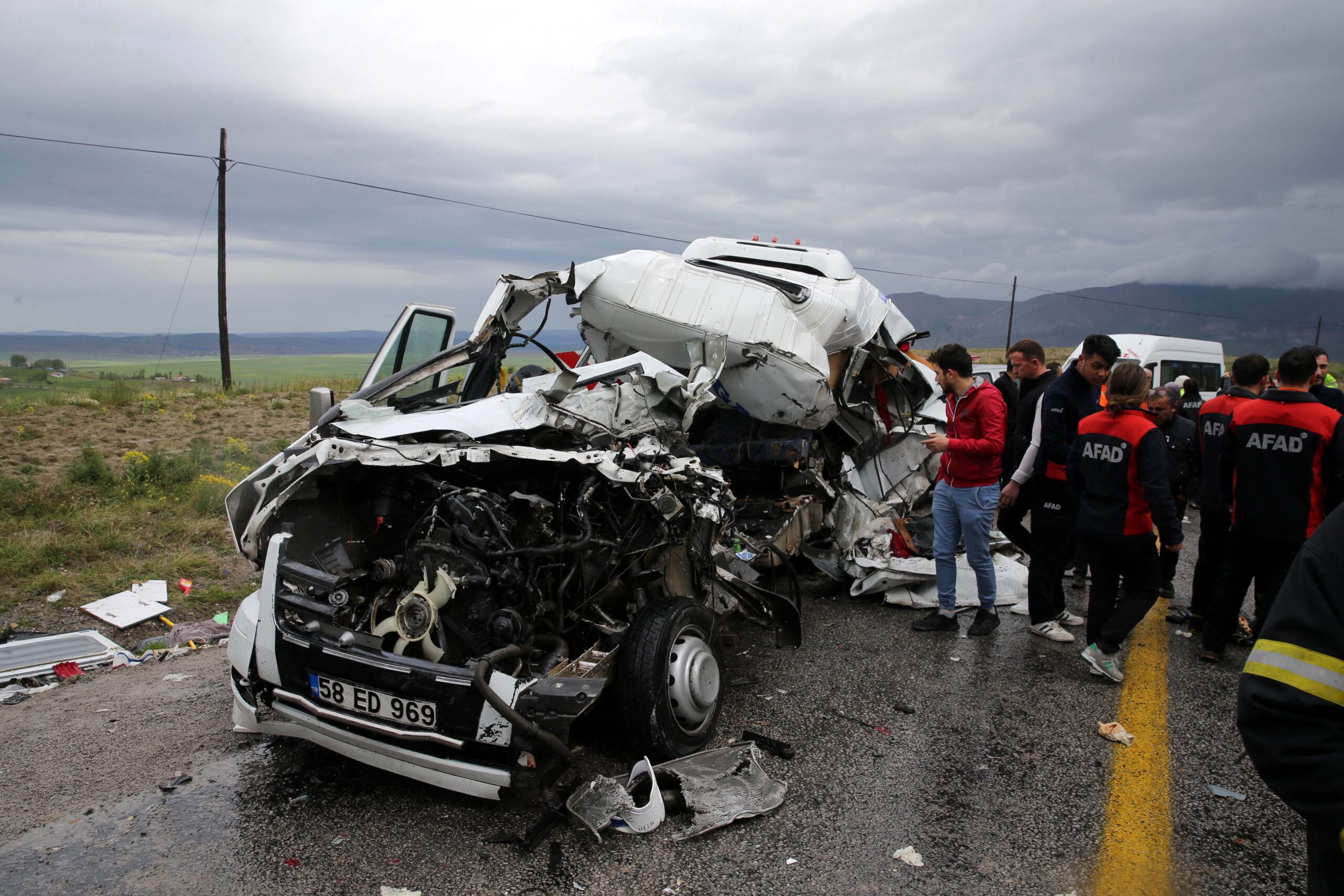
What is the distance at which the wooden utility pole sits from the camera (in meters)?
15.8

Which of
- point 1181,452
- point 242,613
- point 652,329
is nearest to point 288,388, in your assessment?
point 652,329

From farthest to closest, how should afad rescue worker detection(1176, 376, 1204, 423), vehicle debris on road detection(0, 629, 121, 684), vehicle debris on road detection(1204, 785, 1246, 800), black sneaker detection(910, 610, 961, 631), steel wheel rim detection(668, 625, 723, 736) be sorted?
afad rescue worker detection(1176, 376, 1204, 423) → black sneaker detection(910, 610, 961, 631) → vehicle debris on road detection(0, 629, 121, 684) → steel wheel rim detection(668, 625, 723, 736) → vehicle debris on road detection(1204, 785, 1246, 800)

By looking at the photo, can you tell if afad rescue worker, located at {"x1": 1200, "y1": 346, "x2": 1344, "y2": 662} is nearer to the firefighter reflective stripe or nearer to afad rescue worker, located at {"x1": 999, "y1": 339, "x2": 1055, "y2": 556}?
afad rescue worker, located at {"x1": 999, "y1": 339, "x2": 1055, "y2": 556}

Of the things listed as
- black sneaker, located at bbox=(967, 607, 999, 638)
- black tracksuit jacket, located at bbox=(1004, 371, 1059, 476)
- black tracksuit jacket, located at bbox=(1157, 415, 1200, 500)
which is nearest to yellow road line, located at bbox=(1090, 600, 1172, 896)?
black sneaker, located at bbox=(967, 607, 999, 638)

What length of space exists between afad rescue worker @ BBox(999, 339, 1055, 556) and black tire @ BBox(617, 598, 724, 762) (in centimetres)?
254

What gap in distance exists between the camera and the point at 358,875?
2510 millimetres

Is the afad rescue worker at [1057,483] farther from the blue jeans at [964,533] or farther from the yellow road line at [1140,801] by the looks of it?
the yellow road line at [1140,801]

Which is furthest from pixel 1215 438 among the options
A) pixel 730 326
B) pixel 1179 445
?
pixel 730 326

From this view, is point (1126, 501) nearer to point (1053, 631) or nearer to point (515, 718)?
point (1053, 631)

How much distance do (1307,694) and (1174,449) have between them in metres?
5.39

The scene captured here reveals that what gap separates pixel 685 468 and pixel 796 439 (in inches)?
87.3

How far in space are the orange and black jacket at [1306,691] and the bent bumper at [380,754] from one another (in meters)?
2.10

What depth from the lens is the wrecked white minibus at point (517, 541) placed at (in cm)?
270

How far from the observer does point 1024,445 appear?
5785 millimetres
